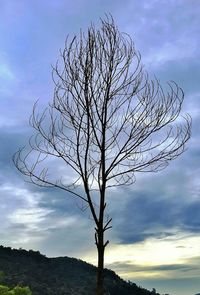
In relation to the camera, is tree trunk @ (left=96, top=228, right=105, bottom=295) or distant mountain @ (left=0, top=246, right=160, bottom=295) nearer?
tree trunk @ (left=96, top=228, right=105, bottom=295)

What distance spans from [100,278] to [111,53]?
19.8 feet

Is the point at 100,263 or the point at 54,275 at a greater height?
the point at 54,275

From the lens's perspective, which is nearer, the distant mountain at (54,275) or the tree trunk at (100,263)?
the tree trunk at (100,263)

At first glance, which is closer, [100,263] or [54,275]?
[100,263]

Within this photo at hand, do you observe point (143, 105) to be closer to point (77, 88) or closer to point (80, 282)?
point (77, 88)

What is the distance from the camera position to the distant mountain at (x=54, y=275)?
55.3 metres

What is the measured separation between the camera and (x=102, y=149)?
16344 millimetres

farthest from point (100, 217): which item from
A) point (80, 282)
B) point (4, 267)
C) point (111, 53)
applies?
point (80, 282)

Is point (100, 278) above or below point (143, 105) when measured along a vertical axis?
below

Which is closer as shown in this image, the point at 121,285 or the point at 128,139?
the point at 128,139

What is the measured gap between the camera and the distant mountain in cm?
5534

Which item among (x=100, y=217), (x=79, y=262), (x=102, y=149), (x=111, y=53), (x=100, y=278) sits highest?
(x=79, y=262)

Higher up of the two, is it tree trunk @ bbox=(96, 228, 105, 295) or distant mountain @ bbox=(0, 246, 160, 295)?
distant mountain @ bbox=(0, 246, 160, 295)

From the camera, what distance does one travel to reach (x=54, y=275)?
61281 millimetres
